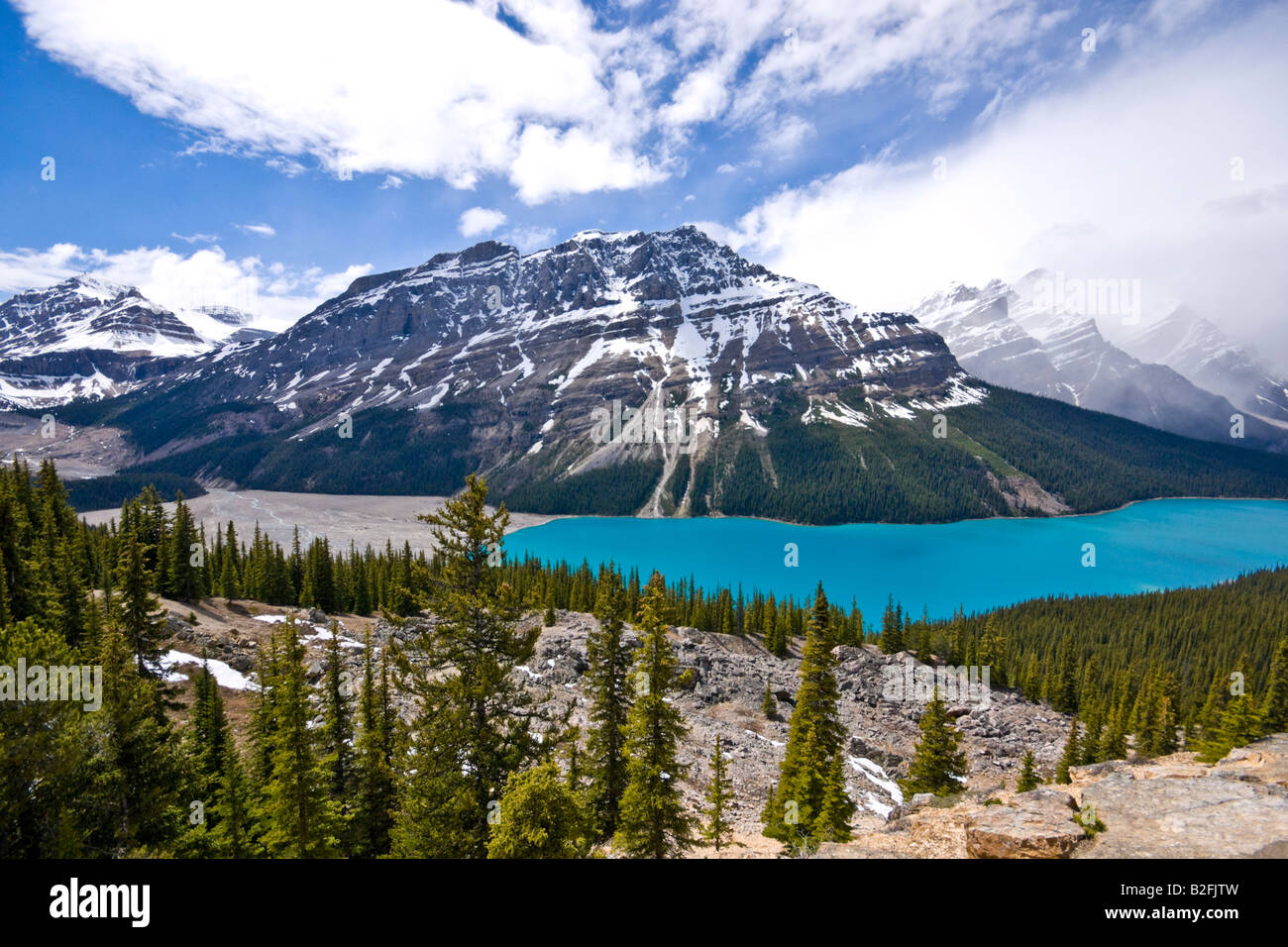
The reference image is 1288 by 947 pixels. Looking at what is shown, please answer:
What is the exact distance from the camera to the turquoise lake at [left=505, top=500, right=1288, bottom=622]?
120688 millimetres

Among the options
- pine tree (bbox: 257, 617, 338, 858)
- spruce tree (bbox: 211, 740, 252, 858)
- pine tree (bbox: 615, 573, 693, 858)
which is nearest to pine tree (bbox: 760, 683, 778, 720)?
pine tree (bbox: 615, 573, 693, 858)

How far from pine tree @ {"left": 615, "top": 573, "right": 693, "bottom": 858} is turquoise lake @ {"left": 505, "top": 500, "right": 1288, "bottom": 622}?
3718 inches

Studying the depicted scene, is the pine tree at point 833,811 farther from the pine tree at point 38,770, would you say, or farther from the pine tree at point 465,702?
the pine tree at point 38,770

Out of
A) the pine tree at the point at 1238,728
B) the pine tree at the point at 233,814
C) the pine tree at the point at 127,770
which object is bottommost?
the pine tree at the point at 1238,728

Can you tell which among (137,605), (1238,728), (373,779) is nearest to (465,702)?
(373,779)

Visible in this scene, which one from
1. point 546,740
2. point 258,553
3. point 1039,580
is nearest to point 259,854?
point 546,740

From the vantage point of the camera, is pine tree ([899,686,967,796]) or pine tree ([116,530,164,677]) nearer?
pine tree ([116,530,164,677])

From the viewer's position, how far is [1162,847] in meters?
9.79

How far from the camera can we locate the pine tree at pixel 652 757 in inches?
709

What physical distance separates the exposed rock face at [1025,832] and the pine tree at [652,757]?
907cm

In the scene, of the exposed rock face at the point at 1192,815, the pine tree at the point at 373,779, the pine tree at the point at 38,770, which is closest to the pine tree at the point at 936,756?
the exposed rock face at the point at 1192,815

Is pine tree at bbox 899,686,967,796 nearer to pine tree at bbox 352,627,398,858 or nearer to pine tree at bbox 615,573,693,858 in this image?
pine tree at bbox 615,573,693,858
